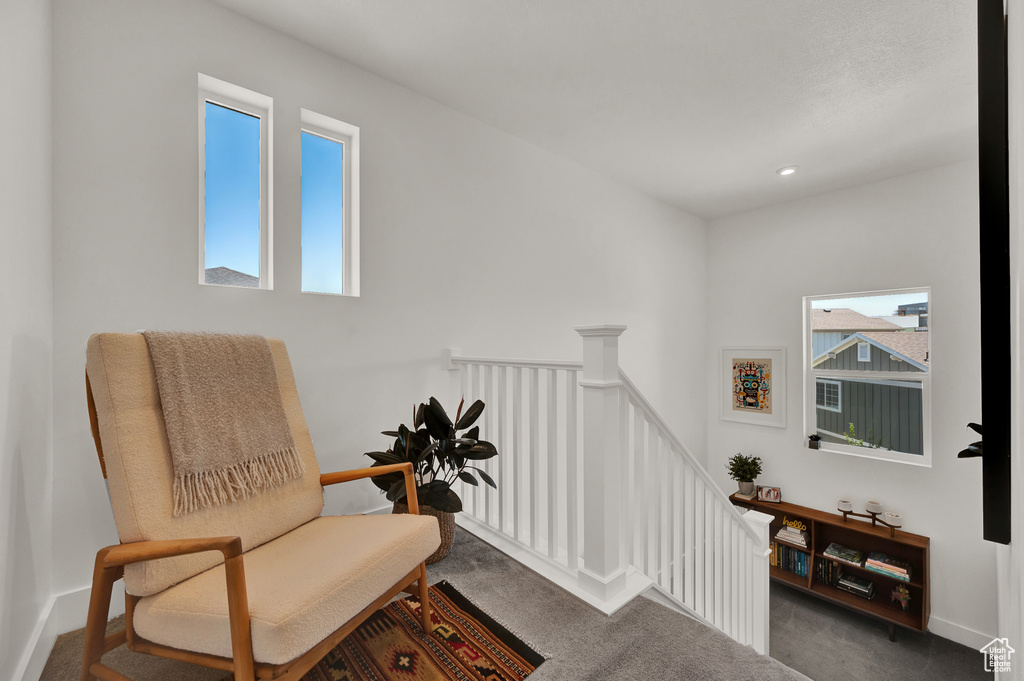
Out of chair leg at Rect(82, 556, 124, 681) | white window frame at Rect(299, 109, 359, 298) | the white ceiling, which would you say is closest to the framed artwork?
the white ceiling

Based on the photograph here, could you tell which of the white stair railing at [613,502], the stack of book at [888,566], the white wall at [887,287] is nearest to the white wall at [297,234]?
the white stair railing at [613,502]

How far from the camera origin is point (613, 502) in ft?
5.50

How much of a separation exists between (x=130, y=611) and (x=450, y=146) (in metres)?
2.41

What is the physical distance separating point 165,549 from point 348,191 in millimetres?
1786

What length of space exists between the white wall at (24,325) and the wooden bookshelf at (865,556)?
4754 mm

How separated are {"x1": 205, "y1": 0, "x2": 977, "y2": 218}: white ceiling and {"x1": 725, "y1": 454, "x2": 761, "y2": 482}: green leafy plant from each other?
106 inches

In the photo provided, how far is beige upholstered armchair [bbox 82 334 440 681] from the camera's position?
0.94 m

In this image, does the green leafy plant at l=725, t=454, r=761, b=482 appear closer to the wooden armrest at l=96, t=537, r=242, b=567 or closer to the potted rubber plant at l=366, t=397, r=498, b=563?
the potted rubber plant at l=366, t=397, r=498, b=563

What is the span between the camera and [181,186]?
171cm

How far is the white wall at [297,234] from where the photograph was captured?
152 cm

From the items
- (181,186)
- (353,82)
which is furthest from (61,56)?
(353,82)

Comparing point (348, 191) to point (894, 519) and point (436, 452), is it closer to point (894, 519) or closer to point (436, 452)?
point (436, 452)

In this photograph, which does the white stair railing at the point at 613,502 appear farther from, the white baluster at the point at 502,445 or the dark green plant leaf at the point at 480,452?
the dark green plant leaf at the point at 480,452

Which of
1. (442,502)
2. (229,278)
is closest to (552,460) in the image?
(442,502)
